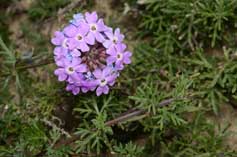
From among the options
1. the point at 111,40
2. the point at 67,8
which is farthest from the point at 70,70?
the point at 67,8

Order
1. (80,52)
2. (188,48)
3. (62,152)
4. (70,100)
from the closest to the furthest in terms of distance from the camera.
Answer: (80,52), (62,152), (70,100), (188,48)

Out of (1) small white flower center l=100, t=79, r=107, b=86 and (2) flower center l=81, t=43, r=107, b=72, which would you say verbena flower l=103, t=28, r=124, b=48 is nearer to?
(2) flower center l=81, t=43, r=107, b=72

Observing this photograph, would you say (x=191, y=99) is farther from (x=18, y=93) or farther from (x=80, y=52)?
(x=18, y=93)

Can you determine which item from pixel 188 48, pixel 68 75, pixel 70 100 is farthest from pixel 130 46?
pixel 68 75

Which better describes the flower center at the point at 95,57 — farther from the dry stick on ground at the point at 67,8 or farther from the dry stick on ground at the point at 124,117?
the dry stick on ground at the point at 67,8

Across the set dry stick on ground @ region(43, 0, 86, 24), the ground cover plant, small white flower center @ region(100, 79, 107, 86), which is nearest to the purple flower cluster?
small white flower center @ region(100, 79, 107, 86)

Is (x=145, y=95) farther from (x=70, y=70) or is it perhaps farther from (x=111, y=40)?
(x=70, y=70)
